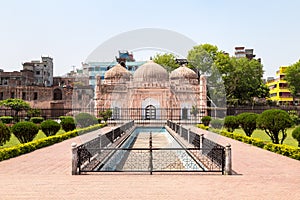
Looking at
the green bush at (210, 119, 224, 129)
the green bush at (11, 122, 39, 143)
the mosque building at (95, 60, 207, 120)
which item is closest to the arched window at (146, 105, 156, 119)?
the mosque building at (95, 60, 207, 120)

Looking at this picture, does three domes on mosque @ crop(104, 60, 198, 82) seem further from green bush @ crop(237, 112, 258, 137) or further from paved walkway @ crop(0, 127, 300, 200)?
paved walkway @ crop(0, 127, 300, 200)

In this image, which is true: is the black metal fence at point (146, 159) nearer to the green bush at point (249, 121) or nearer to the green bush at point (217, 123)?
the green bush at point (249, 121)

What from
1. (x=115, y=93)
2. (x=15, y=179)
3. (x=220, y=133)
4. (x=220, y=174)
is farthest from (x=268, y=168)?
(x=115, y=93)

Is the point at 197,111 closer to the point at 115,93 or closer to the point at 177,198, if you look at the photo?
the point at 115,93

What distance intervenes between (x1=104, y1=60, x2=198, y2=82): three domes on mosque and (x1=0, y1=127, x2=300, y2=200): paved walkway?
86.3 feet

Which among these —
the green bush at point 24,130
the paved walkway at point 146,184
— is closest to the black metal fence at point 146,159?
the paved walkway at point 146,184

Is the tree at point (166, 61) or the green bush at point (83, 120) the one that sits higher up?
the tree at point (166, 61)

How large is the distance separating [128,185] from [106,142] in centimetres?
571

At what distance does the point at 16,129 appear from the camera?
40.2 ft

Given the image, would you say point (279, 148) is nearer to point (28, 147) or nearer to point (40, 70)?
point (28, 147)

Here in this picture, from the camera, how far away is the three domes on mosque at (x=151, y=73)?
1372 inches

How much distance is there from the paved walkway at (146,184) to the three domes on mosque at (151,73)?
26295 millimetres

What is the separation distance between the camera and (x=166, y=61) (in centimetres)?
4397

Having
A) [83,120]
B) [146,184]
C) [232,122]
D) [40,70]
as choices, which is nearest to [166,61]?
[40,70]
